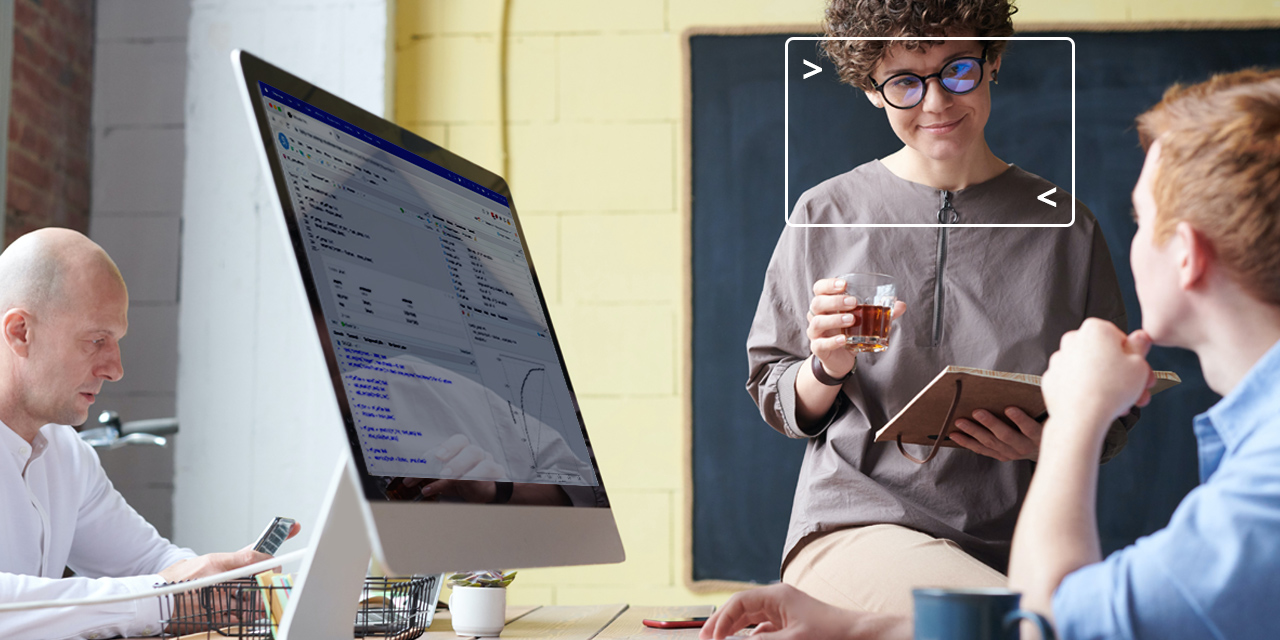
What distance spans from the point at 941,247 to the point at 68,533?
1705mm

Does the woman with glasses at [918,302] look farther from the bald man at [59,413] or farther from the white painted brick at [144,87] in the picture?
the white painted brick at [144,87]

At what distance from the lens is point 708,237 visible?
2885 millimetres

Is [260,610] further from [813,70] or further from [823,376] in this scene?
[813,70]

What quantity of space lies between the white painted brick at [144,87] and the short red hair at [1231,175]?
9.51 feet

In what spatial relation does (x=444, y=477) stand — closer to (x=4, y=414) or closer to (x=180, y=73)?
(x=4, y=414)

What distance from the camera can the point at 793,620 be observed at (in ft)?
3.45

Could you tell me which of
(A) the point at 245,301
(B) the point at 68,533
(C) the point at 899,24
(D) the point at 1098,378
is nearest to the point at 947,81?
(C) the point at 899,24

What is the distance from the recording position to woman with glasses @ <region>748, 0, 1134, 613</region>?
1.49m

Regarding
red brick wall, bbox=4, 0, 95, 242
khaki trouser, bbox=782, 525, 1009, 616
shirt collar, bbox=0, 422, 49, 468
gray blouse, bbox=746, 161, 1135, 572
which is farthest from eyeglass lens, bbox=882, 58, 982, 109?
red brick wall, bbox=4, 0, 95, 242

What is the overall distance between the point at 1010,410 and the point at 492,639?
2.45 ft

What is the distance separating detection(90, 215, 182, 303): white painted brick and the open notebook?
237cm

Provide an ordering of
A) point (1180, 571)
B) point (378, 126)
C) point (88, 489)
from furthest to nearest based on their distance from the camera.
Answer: point (88, 489) → point (378, 126) → point (1180, 571)

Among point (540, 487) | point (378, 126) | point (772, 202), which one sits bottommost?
point (540, 487)

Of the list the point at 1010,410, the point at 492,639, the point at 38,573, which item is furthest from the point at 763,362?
the point at 38,573
